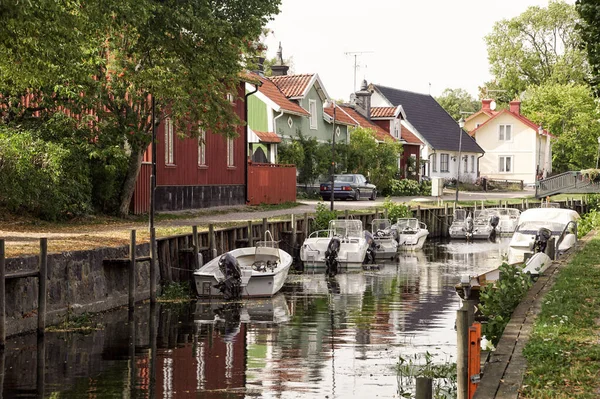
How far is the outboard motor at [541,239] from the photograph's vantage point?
33.3 metres

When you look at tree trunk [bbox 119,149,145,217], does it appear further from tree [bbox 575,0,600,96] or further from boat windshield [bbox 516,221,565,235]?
tree [bbox 575,0,600,96]

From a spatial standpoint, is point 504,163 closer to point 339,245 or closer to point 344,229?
point 344,229

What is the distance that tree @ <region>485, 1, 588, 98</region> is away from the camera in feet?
305

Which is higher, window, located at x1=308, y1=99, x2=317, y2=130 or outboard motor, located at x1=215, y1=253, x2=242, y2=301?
window, located at x1=308, y1=99, x2=317, y2=130

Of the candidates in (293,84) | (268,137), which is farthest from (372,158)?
(268,137)

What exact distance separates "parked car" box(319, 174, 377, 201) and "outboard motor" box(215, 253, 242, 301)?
29.5 m

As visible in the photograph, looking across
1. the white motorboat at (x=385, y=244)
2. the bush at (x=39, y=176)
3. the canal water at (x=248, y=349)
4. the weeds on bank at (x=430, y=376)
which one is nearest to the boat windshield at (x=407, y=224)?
the white motorboat at (x=385, y=244)

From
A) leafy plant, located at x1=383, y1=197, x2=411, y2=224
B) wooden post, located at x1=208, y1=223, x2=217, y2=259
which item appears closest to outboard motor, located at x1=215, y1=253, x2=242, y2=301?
wooden post, located at x1=208, y1=223, x2=217, y2=259

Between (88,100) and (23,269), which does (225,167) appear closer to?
(88,100)

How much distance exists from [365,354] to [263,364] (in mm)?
2001

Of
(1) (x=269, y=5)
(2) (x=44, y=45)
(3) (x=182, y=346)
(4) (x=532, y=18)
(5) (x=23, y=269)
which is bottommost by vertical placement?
(3) (x=182, y=346)

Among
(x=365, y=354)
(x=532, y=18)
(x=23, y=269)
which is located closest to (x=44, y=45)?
(x=23, y=269)

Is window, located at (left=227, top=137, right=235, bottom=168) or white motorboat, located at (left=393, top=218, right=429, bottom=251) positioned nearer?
white motorboat, located at (left=393, top=218, right=429, bottom=251)

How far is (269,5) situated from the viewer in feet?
89.3
